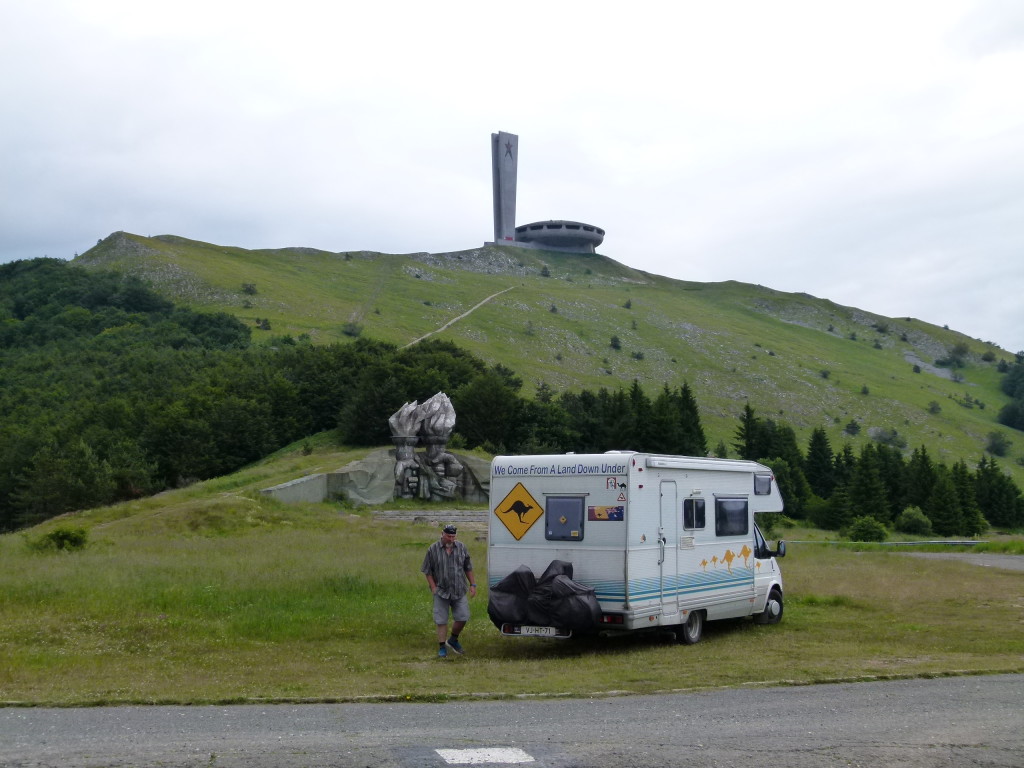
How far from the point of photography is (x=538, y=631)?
43.7 feet

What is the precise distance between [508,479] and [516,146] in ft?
484

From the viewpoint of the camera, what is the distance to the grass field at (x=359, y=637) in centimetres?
1080

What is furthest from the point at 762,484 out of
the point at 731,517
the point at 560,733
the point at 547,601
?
the point at 560,733

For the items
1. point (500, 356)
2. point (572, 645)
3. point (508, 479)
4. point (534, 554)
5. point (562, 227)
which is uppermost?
point (562, 227)

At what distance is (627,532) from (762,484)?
477 centimetres

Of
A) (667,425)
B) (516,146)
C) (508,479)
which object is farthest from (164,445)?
(516,146)

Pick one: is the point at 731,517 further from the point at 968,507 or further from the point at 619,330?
the point at 619,330

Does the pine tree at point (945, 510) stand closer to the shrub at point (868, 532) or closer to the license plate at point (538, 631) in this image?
the shrub at point (868, 532)

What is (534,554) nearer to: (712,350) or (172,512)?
(172,512)

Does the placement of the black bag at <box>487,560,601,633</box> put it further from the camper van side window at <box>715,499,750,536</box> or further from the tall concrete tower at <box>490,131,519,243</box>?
the tall concrete tower at <box>490,131,519,243</box>

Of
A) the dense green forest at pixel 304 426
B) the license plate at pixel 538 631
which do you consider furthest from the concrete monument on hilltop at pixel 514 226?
the license plate at pixel 538 631

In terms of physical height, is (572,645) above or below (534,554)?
below

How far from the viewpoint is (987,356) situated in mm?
160000

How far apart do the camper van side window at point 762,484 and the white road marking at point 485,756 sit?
10494 mm
